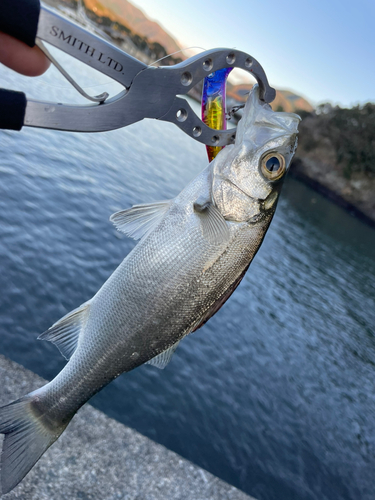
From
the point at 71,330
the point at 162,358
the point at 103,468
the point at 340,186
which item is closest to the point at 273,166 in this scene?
the point at 162,358

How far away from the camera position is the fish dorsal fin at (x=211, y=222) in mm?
2670

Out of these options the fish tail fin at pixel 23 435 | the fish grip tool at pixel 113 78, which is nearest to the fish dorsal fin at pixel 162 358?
the fish tail fin at pixel 23 435

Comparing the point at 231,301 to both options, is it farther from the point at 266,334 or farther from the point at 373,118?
the point at 373,118

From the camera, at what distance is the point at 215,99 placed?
114 inches

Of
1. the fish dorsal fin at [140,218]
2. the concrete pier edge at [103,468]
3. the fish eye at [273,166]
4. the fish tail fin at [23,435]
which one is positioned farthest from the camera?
the concrete pier edge at [103,468]

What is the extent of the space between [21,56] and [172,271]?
146 centimetres

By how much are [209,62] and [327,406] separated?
29.3ft

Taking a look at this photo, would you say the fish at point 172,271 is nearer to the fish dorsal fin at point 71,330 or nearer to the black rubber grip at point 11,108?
A: the fish dorsal fin at point 71,330

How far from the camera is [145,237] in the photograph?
8.95 ft

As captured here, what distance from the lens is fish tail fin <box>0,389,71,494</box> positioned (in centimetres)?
258

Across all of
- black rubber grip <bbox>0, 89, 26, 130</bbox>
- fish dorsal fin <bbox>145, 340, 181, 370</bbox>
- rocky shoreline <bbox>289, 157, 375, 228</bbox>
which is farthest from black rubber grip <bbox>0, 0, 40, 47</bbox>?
rocky shoreline <bbox>289, 157, 375, 228</bbox>

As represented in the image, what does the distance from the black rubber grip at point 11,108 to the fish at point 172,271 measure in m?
0.93

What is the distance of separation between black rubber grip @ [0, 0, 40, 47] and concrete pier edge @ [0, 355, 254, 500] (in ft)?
11.3

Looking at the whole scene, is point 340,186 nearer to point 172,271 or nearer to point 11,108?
point 172,271
